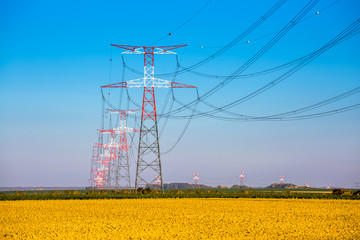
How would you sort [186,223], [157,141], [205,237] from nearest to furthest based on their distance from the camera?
[205,237], [186,223], [157,141]

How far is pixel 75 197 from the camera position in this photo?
79.4 metres

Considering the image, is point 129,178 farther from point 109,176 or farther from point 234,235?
point 234,235

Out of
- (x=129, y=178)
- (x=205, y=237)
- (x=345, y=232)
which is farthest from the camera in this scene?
(x=129, y=178)

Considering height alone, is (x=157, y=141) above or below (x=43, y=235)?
above

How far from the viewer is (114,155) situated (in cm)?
13262

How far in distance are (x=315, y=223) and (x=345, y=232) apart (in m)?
5.89

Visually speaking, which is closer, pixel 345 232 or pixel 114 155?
pixel 345 232

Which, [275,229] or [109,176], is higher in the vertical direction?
[109,176]

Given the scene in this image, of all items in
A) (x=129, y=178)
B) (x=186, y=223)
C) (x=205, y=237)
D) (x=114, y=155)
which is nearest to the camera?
(x=205, y=237)

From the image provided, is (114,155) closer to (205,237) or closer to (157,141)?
(157,141)

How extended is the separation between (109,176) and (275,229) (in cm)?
10827

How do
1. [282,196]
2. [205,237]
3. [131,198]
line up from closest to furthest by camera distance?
[205,237]
[131,198]
[282,196]

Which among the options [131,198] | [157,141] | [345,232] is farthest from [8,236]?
[131,198]

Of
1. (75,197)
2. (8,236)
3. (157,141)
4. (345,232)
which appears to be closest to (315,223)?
(345,232)
